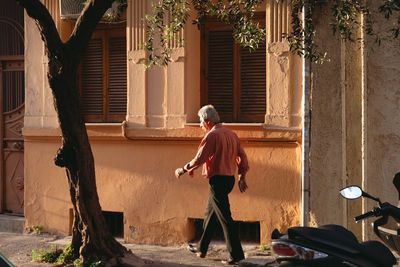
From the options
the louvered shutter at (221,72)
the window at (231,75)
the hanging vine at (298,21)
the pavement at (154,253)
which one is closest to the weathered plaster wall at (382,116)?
the hanging vine at (298,21)

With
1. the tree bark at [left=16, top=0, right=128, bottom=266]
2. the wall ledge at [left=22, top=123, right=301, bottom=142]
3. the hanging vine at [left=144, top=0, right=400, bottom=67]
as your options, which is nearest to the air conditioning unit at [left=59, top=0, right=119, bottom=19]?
the wall ledge at [left=22, top=123, right=301, bottom=142]

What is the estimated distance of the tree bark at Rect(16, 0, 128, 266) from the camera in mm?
7492

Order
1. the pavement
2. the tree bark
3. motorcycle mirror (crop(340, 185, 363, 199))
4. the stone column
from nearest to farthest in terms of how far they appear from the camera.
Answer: motorcycle mirror (crop(340, 185, 363, 199)) < the tree bark < the pavement < the stone column

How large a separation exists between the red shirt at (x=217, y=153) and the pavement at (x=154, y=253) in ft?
3.89

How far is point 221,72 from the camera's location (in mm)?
→ 9711

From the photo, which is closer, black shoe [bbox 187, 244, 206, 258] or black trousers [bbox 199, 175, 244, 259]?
black trousers [bbox 199, 175, 244, 259]

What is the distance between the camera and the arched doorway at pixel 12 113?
11492 millimetres

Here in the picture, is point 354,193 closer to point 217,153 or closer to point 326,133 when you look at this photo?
point 217,153

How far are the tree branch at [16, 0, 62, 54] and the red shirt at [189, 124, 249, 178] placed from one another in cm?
211

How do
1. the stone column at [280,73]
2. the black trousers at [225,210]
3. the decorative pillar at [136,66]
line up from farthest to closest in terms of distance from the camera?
the decorative pillar at [136,66]
the stone column at [280,73]
the black trousers at [225,210]

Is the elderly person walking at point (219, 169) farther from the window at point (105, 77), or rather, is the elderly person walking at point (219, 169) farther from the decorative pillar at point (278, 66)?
the window at point (105, 77)

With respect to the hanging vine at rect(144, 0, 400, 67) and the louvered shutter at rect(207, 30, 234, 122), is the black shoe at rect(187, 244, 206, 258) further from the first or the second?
the hanging vine at rect(144, 0, 400, 67)

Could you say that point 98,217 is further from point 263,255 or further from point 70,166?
point 263,255

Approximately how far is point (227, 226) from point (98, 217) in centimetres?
159
